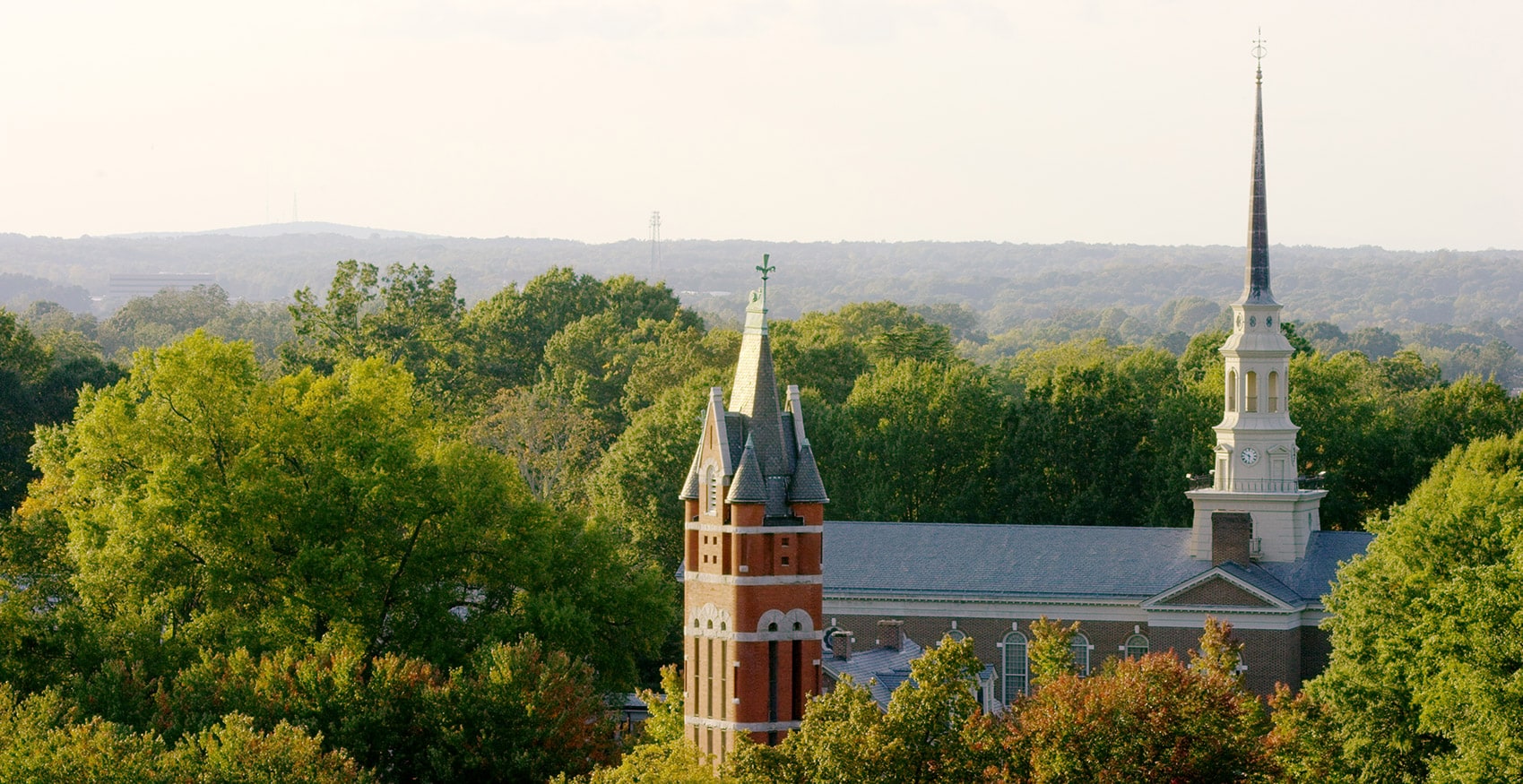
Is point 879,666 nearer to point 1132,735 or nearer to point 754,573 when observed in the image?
point 754,573

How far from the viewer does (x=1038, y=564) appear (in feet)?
274

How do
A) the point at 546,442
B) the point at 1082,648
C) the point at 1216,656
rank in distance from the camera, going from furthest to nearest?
the point at 546,442
the point at 1082,648
the point at 1216,656

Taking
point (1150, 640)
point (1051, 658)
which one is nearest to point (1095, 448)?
point (1150, 640)

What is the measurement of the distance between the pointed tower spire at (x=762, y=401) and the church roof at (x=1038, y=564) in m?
24.8

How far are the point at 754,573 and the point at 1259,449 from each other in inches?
1262

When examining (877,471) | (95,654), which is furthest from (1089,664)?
(95,654)

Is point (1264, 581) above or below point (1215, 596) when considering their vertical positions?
above

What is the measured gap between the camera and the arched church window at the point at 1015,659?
8188 cm

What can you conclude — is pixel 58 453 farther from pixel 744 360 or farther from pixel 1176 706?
pixel 1176 706

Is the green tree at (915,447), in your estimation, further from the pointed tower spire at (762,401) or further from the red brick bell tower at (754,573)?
the red brick bell tower at (754,573)

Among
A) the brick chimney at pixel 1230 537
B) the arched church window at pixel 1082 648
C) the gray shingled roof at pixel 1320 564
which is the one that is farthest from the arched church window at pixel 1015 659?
the gray shingled roof at pixel 1320 564

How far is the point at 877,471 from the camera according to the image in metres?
104

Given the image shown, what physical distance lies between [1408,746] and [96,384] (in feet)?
227

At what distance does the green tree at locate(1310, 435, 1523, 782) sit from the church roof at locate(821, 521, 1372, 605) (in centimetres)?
1114
